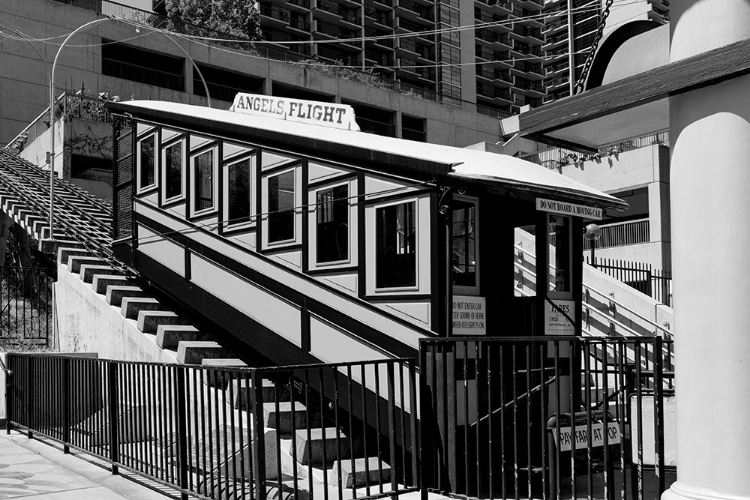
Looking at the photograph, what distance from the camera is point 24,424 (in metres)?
11.8

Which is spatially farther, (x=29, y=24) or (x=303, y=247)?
(x=29, y=24)

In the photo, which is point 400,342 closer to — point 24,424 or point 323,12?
point 24,424

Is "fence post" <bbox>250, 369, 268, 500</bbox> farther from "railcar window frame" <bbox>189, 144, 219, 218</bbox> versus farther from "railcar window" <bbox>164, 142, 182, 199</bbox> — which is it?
"railcar window" <bbox>164, 142, 182, 199</bbox>

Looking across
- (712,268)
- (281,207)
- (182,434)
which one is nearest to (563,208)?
(281,207)

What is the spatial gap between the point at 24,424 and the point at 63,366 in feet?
7.07

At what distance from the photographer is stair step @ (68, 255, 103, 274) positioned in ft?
52.4

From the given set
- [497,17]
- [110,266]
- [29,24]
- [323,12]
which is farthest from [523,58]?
[110,266]

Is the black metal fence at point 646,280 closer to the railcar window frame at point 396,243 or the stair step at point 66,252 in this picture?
the railcar window frame at point 396,243

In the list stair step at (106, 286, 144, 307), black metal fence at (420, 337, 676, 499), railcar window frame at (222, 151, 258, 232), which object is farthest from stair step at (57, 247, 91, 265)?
black metal fence at (420, 337, 676, 499)

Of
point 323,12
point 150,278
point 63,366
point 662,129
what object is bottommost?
point 63,366

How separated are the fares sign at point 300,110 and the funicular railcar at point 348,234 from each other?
28mm

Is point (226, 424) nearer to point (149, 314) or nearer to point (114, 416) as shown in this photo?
point (114, 416)

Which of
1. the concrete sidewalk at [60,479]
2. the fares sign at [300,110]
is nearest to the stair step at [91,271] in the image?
the fares sign at [300,110]

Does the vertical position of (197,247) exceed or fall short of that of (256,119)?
it falls short
